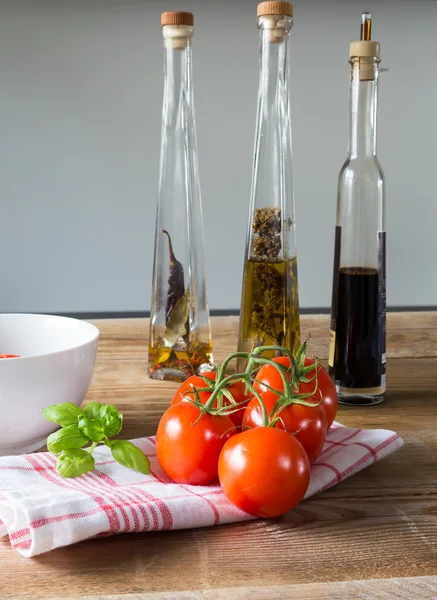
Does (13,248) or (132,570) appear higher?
(13,248)

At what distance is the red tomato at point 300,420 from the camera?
25.0 inches

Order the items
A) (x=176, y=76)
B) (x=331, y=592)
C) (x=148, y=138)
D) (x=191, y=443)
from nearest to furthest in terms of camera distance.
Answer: (x=331, y=592)
(x=191, y=443)
(x=176, y=76)
(x=148, y=138)

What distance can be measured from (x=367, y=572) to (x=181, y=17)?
706mm

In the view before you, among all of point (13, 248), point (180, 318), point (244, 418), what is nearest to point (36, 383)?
point (244, 418)

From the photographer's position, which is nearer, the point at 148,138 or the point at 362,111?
the point at 362,111

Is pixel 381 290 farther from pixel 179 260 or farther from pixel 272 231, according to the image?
pixel 179 260

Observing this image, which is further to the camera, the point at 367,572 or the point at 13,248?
the point at 13,248

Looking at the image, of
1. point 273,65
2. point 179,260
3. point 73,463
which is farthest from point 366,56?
point 73,463

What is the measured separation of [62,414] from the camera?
687 mm

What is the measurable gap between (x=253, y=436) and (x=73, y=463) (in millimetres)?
162

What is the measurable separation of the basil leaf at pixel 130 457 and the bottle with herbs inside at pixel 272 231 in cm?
30

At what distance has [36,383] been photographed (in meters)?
0.71

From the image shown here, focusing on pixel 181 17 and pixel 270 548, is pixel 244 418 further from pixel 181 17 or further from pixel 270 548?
pixel 181 17

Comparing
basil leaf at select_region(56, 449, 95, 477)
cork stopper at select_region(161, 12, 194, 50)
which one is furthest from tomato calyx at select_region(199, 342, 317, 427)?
cork stopper at select_region(161, 12, 194, 50)
